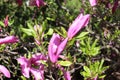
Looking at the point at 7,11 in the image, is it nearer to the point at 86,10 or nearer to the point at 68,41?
the point at 86,10

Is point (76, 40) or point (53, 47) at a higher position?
point (76, 40)

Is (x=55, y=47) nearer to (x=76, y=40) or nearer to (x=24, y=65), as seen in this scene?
(x=24, y=65)

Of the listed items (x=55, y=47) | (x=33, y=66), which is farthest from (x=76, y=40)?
(x=55, y=47)

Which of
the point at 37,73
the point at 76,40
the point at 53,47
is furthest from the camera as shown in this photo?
the point at 76,40

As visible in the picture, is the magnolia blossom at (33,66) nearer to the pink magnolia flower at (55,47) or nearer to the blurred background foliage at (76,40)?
the pink magnolia flower at (55,47)

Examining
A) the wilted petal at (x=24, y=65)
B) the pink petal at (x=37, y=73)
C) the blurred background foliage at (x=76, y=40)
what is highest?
the blurred background foliage at (x=76, y=40)

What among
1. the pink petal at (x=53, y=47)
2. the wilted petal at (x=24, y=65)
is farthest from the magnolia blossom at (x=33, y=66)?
the pink petal at (x=53, y=47)
